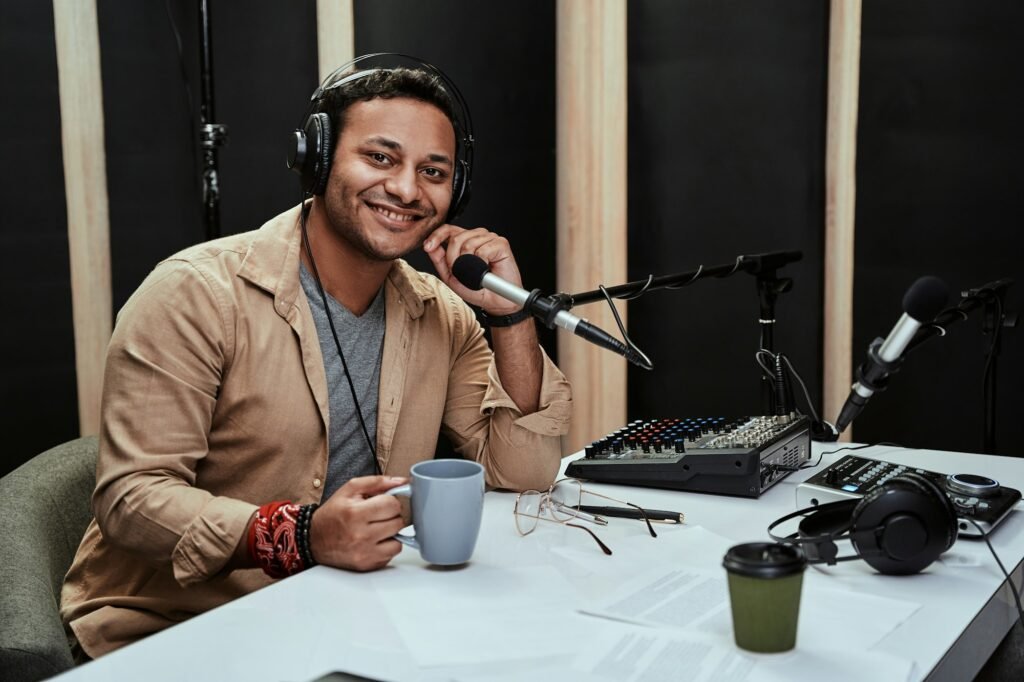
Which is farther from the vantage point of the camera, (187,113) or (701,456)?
(187,113)

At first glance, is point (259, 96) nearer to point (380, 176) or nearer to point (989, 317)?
point (380, 176)

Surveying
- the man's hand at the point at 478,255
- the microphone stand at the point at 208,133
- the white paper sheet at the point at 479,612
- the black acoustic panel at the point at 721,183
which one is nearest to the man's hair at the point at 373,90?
the man's hand at the point at 478,255

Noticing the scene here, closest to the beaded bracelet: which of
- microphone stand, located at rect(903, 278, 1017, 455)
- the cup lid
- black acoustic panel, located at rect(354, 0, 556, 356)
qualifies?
the cup lid

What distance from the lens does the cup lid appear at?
88 centimetres

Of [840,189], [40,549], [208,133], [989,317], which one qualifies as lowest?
[40,549]

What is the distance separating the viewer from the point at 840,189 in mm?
2463

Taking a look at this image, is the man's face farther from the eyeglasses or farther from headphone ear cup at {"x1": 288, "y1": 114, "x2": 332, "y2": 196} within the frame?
the eyeglasses

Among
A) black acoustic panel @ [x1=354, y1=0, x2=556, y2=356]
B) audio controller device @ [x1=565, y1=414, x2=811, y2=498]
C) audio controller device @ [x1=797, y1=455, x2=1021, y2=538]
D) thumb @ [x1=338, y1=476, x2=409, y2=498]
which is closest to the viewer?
thumb @ [x1=338, y1=476, x2=409, y2=498]

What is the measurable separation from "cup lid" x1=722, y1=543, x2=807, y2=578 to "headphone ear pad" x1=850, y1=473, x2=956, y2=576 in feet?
0.76

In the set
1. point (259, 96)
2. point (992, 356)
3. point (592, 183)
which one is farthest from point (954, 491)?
point (259, 96)

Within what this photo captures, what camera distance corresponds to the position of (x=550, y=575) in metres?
1.12

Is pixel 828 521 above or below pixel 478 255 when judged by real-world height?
Result: below

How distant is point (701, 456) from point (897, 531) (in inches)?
15.9

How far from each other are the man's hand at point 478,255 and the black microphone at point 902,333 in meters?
0.59
